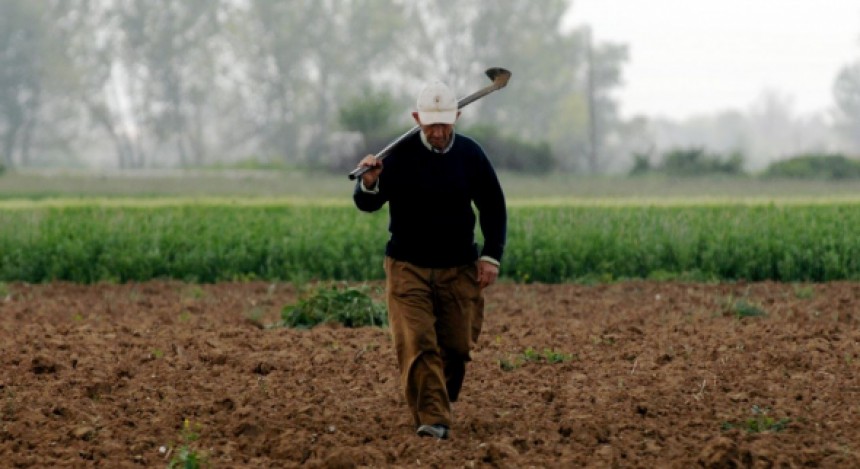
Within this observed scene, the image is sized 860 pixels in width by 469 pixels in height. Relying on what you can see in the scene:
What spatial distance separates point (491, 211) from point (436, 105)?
0.77 meters

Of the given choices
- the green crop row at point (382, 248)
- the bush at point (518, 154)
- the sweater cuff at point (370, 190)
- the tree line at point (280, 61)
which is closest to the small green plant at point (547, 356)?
the sweater cuff at point (370, 190)

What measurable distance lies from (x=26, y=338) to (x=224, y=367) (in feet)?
6.82

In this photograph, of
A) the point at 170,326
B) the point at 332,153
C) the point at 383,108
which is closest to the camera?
the point at 170,326

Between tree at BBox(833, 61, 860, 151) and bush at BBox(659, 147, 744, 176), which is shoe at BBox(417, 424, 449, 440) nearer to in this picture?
bush at BBox(659, 147, 744, 176)

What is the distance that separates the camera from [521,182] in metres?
36.8

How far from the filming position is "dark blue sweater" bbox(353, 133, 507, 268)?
690 cm

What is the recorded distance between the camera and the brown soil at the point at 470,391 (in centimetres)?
663

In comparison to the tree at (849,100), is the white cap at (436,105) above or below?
below

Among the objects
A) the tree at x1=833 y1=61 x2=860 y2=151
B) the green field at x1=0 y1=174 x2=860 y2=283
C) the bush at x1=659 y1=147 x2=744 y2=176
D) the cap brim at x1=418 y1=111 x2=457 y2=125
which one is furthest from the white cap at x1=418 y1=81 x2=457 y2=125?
the tree at x1=833 y1=61 x2=860 y2=151

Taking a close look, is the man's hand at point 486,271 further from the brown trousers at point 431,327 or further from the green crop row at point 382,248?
the green crop row at point 382,248

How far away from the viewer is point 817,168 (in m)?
39.2

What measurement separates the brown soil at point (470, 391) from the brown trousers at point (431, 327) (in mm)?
227

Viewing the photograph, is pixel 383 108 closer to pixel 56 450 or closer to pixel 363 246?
pixel 363 246

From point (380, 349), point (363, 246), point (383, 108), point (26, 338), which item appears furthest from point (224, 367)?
point (383, 108)
